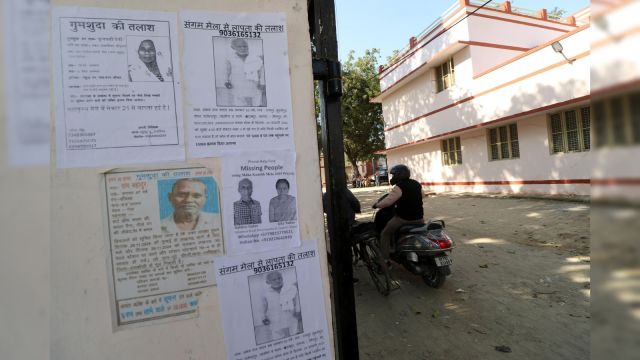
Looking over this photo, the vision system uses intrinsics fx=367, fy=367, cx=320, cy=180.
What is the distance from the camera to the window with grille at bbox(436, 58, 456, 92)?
50.7 ft

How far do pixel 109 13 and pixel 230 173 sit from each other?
2.00ft

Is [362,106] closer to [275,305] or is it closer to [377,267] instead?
[377,267]

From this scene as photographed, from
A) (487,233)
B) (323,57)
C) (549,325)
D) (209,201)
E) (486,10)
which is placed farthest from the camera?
(486,10)

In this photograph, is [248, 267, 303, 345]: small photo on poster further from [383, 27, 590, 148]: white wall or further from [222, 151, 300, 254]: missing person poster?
[383, 27, 590, 148]: white wall

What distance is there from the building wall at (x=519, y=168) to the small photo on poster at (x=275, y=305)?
36.8ft

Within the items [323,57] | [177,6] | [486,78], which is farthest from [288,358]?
[486,78]

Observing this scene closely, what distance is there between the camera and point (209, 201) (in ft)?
3.92

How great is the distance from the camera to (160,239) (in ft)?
3.76

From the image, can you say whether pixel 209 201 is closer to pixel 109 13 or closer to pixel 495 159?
pixel 109 13

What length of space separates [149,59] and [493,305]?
3.97 m

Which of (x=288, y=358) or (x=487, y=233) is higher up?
(x=288, y=358)

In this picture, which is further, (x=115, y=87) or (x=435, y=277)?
(x=435, y=277)

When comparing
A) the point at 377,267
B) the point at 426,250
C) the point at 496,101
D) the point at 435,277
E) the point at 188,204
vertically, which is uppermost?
the point at 496,101

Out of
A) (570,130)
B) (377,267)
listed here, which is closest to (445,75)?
(570,130)
